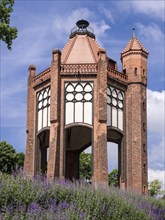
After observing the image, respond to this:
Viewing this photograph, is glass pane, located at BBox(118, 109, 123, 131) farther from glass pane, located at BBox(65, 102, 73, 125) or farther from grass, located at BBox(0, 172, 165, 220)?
grass, located at BBox(0, 172, 165, 220)

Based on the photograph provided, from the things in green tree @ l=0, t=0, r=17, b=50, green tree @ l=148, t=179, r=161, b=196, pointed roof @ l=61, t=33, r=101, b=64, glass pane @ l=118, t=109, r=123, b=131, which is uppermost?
pointed roof @ l=61, t=33, r=101, b=64

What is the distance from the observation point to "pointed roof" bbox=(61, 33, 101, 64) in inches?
1410

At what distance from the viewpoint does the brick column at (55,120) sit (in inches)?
1289

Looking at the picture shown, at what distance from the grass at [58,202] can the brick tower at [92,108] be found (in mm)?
15612

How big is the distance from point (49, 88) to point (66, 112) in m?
2.82

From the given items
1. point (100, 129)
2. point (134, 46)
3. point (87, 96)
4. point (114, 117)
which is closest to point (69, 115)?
point (87, 96)

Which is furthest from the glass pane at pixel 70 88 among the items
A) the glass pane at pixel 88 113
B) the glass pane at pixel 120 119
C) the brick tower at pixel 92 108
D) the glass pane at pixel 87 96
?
the glass pane at pixel 120 119

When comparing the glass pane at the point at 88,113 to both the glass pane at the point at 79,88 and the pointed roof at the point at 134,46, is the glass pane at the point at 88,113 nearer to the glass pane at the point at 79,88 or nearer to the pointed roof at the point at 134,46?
the glass pane at the point at 79,88

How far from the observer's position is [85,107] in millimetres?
33875

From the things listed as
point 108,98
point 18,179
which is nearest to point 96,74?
point 108,98

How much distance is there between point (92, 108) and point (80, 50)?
225 inches

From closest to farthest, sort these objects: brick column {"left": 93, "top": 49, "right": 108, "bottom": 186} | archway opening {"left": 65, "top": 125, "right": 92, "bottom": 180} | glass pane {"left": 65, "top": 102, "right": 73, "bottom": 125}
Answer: brick column {"left": 93, "top": 49, "right": 108, "bottom": 186} < glass pane {"left": 65, "top": 102, "right": 73, "bottom": 125} < archway opening {"left": 65, "top": 125, "right": 92, "bottom": 180}

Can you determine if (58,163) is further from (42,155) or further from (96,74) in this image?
(96,74)

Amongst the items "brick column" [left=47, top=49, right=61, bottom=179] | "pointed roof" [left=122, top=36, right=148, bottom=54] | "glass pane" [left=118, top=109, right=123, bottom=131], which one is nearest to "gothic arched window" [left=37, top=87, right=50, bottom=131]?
"brick column" [left=47, top=49, right=61, bottom=179]
